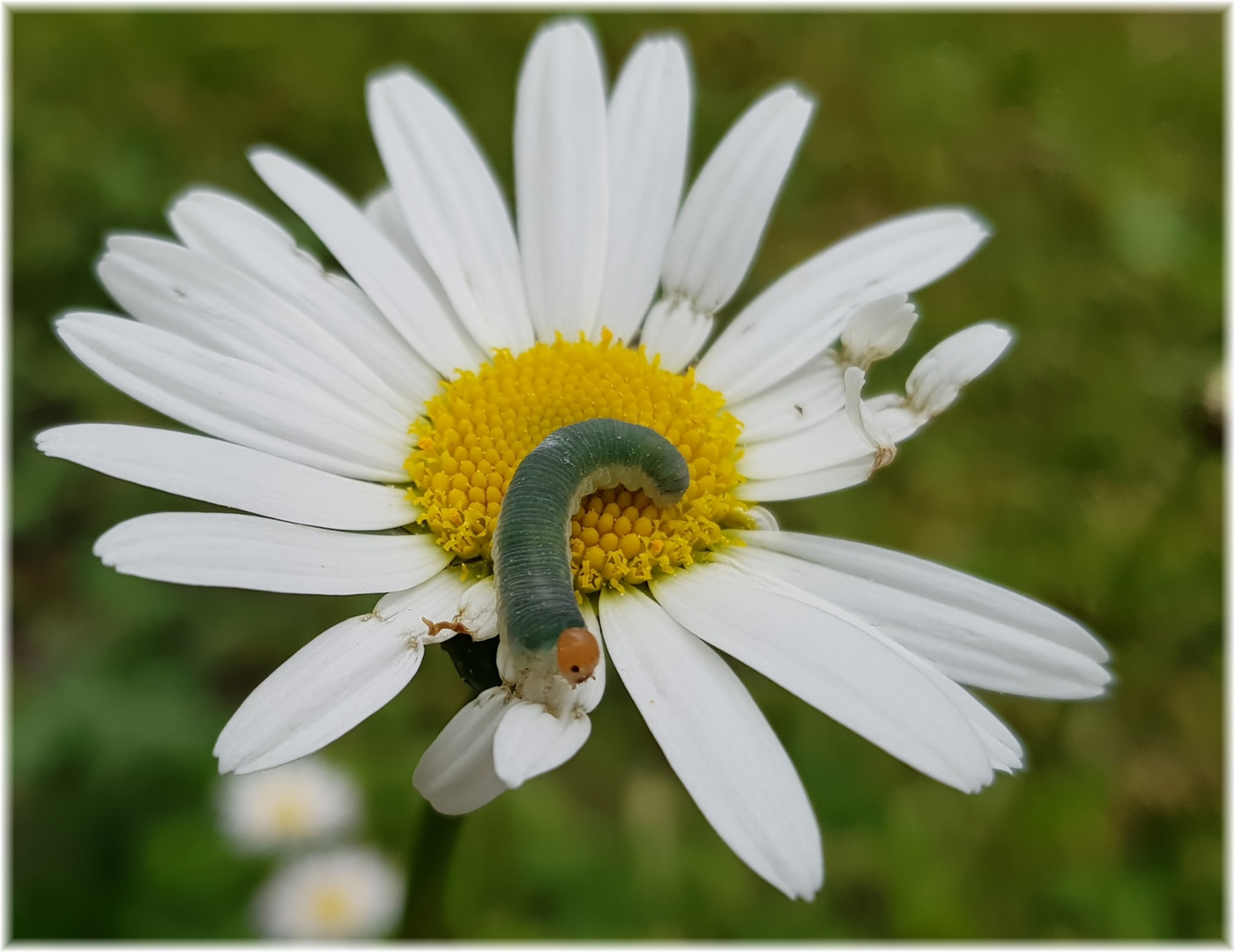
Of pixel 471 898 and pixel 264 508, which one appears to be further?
pixel 471 898

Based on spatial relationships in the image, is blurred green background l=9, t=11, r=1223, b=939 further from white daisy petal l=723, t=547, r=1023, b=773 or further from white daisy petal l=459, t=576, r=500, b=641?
white daisy petal l=723, t=547, r=1023, b=773

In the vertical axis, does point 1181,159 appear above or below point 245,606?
below

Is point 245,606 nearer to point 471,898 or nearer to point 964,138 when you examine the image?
point 471,898

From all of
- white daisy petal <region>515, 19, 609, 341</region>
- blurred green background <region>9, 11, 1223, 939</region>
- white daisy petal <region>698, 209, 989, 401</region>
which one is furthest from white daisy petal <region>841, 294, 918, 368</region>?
blurred green background <region>9, 11, 1223, 939</region>

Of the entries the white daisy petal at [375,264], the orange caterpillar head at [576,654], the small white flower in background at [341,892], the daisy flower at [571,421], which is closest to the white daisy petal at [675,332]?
the daisy flower at [571,421]

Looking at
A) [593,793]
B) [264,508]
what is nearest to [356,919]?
[593,793]

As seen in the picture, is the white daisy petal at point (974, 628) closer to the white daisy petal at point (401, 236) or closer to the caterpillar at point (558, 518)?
the caterpillar at point (558, 518)

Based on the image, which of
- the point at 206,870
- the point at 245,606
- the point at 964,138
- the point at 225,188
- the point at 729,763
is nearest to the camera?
the point at 729,763
